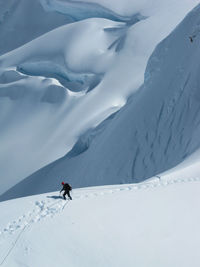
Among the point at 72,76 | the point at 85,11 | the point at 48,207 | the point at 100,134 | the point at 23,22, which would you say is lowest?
the point at 100,134

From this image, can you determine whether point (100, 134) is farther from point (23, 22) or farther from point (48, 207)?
point (23, 22)

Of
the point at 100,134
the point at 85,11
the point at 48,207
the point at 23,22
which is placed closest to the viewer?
the point at 48,207

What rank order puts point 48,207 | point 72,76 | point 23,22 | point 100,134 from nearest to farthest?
1. point 48,207
2. point 100,134
3. point 72,76
4. point 23,22

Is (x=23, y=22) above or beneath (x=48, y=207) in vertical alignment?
above

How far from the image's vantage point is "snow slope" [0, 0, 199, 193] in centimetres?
2127

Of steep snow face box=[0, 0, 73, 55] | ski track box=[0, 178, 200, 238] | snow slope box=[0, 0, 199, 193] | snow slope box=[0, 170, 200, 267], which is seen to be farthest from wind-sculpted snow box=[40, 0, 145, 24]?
snow slope box=[0, 170, 200, 267]

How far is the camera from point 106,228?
5.68 meters

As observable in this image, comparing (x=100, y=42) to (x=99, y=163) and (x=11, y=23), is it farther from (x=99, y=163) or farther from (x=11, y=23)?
(x=99, y=163)

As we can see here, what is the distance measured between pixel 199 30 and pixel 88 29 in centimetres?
1519

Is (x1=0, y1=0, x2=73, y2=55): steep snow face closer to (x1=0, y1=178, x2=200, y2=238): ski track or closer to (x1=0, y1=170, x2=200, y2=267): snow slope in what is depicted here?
(x1=0, y1=178, x2=200, y2=238): ski track

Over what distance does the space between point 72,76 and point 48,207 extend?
19.5 metres

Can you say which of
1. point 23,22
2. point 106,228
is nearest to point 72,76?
point 23,22

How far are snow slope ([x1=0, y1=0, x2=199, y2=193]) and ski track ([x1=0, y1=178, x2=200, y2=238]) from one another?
1287 centimetres

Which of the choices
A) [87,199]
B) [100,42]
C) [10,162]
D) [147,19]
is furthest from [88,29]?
[87,199]
